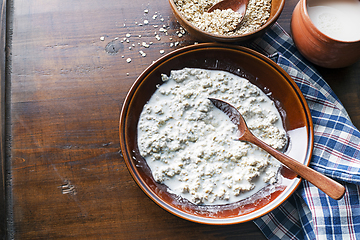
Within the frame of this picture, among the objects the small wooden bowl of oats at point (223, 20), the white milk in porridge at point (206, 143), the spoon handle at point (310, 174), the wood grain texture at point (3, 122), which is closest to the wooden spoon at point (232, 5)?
the small wooden bowl of oats at point (223, 20)

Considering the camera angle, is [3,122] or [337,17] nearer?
[337,17]

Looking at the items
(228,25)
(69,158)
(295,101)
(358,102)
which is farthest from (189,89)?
(358,102)

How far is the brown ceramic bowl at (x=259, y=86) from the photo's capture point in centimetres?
96

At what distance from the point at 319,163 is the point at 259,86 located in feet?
1.19

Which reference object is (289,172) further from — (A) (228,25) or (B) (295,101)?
(A) (228,25)

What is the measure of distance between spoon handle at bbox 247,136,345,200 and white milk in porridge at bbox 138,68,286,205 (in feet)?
0.19

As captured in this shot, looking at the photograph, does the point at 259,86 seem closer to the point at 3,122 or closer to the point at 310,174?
the point at 310,174

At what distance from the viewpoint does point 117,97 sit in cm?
109

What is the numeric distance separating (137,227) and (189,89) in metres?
0.57

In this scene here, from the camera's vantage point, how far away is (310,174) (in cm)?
90

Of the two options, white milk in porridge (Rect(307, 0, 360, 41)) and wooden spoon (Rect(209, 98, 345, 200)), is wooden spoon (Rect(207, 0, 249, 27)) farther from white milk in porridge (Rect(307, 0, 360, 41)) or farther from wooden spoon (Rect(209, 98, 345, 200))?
wooden spoon (Rect(209, 98, 345, 200))

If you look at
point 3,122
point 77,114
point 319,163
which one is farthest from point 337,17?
point 3,122

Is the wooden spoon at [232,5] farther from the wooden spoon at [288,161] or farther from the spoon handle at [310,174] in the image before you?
the spoon handle at [310,174]

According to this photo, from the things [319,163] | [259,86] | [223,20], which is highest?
[223,20]
